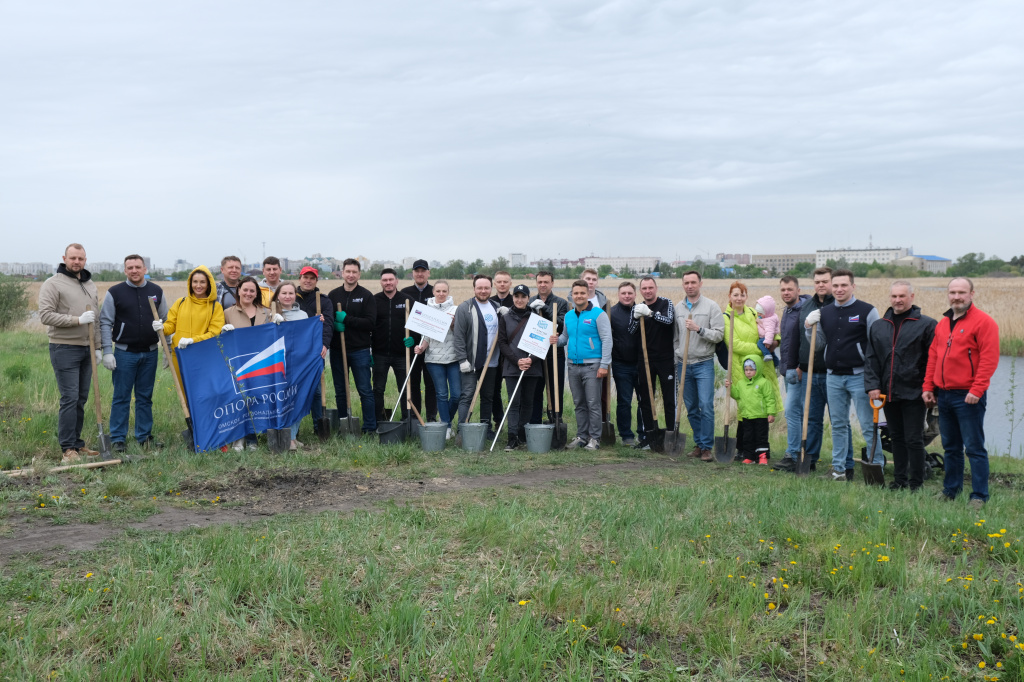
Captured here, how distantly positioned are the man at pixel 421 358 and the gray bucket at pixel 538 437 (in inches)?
60.1

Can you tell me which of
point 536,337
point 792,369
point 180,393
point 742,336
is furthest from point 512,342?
point 180,393

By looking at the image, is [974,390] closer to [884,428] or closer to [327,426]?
[884,428]

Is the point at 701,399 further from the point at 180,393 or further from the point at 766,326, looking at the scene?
the point at 180,393

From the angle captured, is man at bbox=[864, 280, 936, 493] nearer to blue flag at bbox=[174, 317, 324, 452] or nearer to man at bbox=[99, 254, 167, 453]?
blue flag at bbox=[174, 317, 324, 452]

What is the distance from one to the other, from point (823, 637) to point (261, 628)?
318 centimetres

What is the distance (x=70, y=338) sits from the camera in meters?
8.28

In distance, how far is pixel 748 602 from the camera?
461 centimetres

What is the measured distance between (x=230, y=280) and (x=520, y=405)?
3918 millimetres

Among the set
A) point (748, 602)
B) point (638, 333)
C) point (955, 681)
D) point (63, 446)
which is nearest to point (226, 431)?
point (63, 446)

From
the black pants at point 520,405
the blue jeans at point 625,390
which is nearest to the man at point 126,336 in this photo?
the black pants at point 520,405

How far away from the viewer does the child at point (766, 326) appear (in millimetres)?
9164

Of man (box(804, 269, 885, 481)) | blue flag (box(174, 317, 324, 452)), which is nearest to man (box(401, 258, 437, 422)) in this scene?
blue flag (box(174, 317, 324, 452))

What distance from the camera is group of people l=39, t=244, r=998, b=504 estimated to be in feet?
24.6

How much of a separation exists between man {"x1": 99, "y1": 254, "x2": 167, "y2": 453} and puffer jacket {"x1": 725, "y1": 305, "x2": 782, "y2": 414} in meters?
6.79
